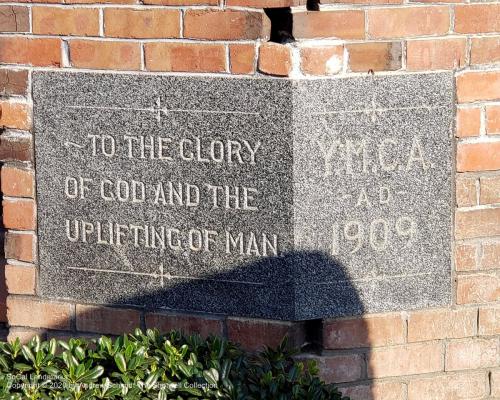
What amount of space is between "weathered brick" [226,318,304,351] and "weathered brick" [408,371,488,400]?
41cm

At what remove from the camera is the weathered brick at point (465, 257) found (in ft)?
10.7

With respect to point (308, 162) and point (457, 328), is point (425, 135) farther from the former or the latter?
point (457, 328)

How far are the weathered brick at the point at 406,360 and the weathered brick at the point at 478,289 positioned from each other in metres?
0.17

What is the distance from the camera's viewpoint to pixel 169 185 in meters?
3.21

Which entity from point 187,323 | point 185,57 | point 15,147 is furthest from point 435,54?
point 15,147

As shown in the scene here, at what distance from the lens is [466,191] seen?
3240 mm

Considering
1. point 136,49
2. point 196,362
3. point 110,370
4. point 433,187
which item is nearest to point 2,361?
point 110,370

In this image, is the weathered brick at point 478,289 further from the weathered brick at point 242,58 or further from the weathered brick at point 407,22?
the weathered brick at point 242,58

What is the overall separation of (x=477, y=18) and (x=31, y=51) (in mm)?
1360

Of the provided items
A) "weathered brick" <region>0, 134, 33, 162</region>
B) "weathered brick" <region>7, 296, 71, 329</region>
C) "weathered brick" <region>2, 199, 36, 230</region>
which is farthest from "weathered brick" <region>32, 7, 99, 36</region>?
"weathered brick" <region>7, 296, 71, 329</region>

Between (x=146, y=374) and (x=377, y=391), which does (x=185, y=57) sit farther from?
(x=377, y=391)

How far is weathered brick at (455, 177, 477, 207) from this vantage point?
127 inches

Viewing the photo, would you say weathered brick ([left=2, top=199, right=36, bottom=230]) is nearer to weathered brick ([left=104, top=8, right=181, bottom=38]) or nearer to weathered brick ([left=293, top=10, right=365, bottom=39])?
weathered brick ([left=104, top=8, right=181, bottom=38])

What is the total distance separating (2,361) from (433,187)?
1381 millimetres
